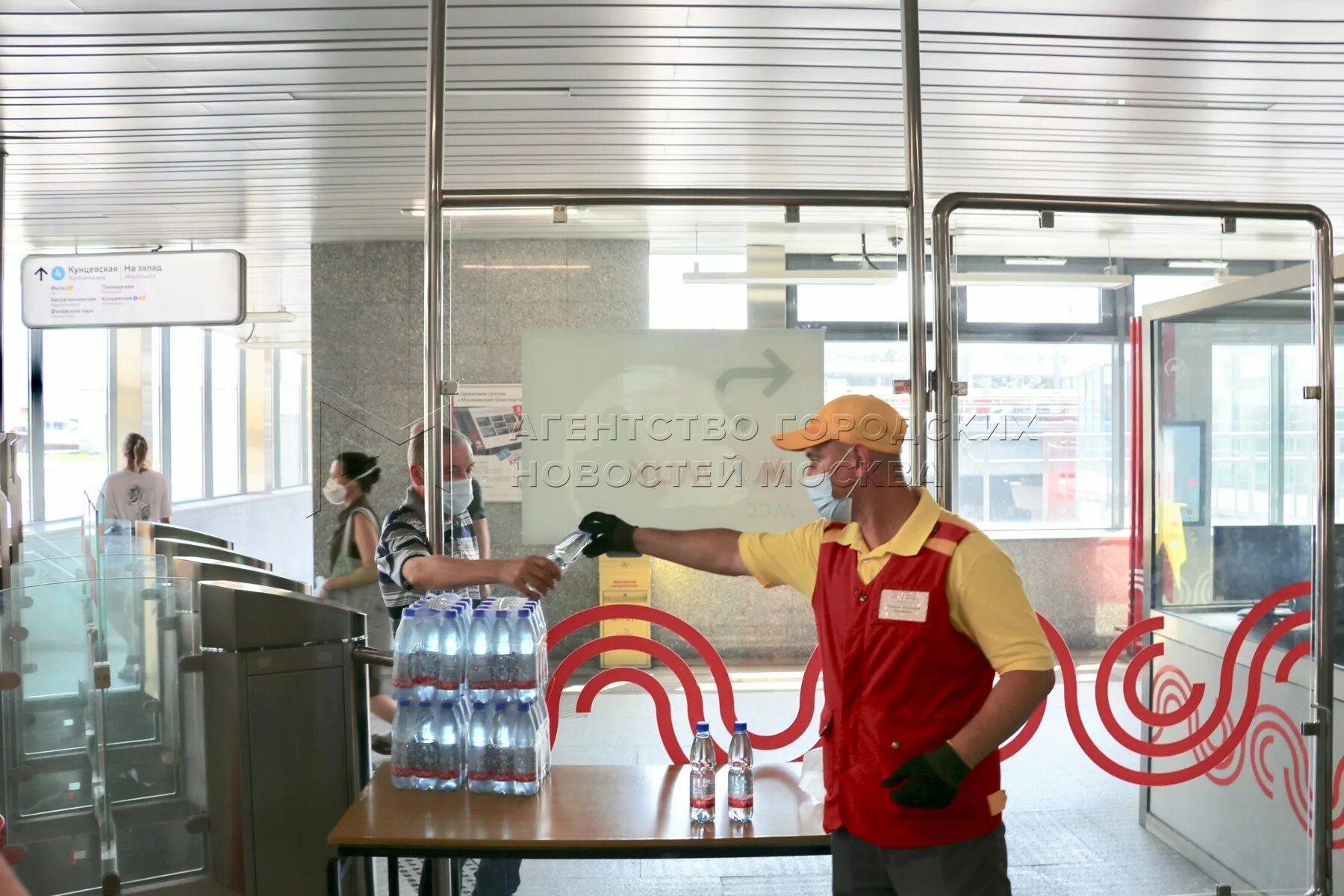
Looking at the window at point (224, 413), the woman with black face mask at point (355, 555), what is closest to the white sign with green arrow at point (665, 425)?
the woman with black face mask at point (355, 555)

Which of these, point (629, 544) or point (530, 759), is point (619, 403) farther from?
point (530, 759)

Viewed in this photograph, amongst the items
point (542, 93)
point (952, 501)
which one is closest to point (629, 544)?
point (952, 501)

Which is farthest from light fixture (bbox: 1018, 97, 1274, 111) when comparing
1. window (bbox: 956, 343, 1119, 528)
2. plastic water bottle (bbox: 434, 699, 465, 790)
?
plastic water bottle (bbox: 434, 699, 465, 790)

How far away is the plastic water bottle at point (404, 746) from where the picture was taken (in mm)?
2740

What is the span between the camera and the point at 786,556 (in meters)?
2.57

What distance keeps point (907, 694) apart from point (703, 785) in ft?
2.16

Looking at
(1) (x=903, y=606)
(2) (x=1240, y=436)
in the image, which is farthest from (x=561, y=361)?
(2) (x=1240, y=436)

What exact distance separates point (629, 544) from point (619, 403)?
1.41 feet

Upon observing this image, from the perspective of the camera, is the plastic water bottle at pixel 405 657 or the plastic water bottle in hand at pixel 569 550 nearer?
the plastic water bottle at pixel 405 657

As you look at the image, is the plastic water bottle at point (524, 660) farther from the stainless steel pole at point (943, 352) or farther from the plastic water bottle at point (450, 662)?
the stainless steel pole at point (943, 352)

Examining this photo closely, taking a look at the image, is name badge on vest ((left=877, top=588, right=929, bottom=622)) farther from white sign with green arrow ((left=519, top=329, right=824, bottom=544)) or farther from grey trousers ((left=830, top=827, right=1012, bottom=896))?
white sign with green arrow ((left=519, top=329, right=824, bottom=544))

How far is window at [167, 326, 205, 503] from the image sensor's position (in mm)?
14125

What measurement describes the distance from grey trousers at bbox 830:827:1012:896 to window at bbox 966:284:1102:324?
166 centimetres

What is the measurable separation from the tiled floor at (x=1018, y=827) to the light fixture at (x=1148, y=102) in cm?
257
